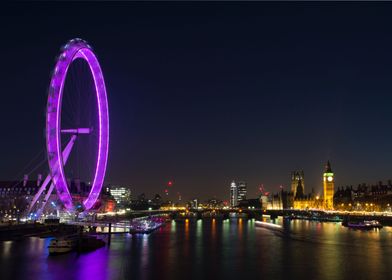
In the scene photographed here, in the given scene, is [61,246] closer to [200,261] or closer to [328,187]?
[200,261]

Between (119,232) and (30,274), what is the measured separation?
41.2m

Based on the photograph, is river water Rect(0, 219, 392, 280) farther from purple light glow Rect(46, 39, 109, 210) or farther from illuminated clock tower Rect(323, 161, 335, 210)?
illuminated clock tower Rect(323, 161, 335, 210)

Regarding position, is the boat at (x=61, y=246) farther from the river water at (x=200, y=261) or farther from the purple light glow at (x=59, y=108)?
the purple light glow at (x=59, y=108)

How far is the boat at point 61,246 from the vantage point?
4747 cm

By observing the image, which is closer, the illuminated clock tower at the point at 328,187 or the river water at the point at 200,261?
the river water at the point at 200,261

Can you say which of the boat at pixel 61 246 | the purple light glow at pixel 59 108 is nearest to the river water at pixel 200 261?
the boat at pixel 61 246

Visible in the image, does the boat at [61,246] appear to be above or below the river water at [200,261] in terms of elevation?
above

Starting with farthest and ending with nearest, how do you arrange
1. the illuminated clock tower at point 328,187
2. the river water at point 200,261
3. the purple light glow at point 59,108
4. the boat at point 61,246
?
the illuminated clock tower at point 328,187
the purple light glow at point 59,108
the boat at point 61,246
the river water at point 200,261

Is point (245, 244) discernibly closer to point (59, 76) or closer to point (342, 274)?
point (342, 274)

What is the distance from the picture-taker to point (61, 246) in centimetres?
4819

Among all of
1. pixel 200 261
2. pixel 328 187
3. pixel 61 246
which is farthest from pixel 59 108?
pixel 328 187

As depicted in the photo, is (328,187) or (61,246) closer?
(61,246)

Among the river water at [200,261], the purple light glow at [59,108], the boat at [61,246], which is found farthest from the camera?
the purple light glow at [59,108]

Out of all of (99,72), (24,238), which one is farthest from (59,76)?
(24,238)
